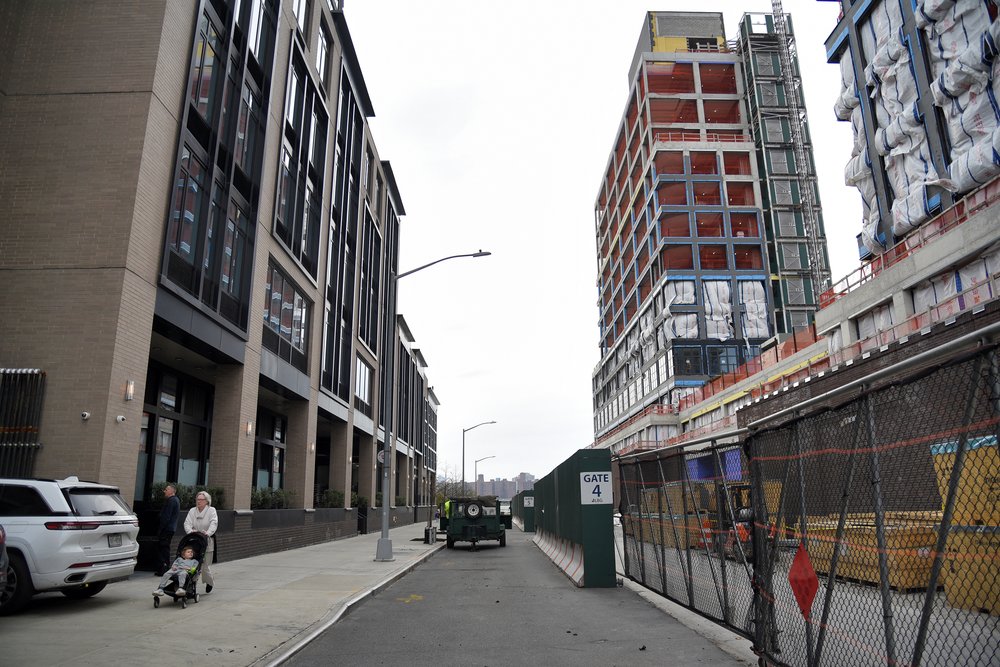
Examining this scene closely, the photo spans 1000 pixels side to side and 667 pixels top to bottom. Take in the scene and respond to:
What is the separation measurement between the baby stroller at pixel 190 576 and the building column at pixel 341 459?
22.0m

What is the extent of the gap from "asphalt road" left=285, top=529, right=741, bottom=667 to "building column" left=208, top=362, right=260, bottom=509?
24.9 feet

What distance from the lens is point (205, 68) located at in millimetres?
17328

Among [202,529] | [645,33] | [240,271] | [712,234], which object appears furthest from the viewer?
[645,33]

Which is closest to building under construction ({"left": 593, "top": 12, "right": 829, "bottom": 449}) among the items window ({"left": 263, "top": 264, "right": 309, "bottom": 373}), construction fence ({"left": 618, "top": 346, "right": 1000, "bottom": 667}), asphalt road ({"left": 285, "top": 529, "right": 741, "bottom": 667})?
window ({"left": 263, "top": 264, "right": 309, "bottom": 373})

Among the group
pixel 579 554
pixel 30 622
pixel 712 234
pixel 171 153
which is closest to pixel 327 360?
pixel 171 153

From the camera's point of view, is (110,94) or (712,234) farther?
(712,234)

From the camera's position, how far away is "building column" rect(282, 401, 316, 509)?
25516 mm

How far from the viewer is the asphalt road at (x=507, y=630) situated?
275 inches

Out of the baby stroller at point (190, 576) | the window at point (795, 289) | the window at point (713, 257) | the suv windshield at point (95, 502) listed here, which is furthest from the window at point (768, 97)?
the suv windshield at point (95, 502)

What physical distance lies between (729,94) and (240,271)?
235 feet

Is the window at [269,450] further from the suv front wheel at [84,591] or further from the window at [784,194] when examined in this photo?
the window at [784,194]

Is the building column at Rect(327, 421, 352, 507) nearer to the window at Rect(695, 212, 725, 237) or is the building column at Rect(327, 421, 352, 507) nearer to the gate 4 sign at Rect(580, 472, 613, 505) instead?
the gate 4 sign at Rect(580, 472, 613, 505)

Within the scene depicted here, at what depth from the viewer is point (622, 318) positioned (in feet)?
291

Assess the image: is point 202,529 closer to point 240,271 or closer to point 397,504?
point 240,271
